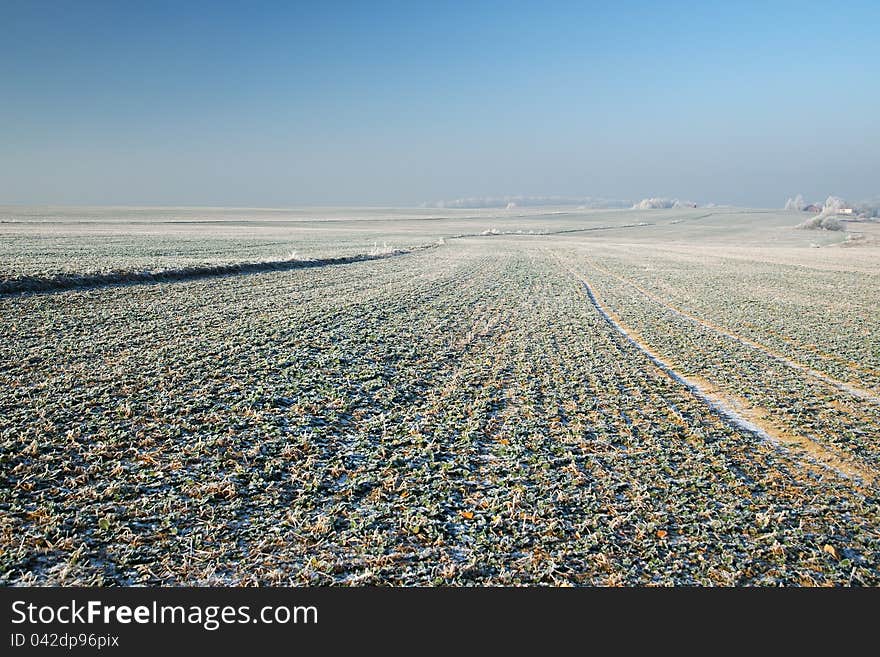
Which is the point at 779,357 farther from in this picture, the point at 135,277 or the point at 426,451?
the point at 135,277

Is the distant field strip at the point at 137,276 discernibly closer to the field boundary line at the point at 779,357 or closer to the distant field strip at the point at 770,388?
the distant field strip at the point at 770,388

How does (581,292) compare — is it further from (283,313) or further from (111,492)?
(111,492)

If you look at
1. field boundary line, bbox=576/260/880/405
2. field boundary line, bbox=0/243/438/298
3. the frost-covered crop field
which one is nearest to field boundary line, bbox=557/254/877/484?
the frost-covered crop field

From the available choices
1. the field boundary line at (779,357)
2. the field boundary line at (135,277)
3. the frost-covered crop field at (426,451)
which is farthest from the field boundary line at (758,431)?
the field boundary line at (135,277)

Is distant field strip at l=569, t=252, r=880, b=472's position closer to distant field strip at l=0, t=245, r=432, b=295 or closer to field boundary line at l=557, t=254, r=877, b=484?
field boundary line at l=557, t=254, r=877, b=484

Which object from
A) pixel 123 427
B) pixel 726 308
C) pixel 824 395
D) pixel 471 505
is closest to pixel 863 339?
pixel 726 308

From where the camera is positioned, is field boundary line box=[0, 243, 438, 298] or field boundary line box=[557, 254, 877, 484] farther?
field boundary line box=[0, 243, 438, 298]
